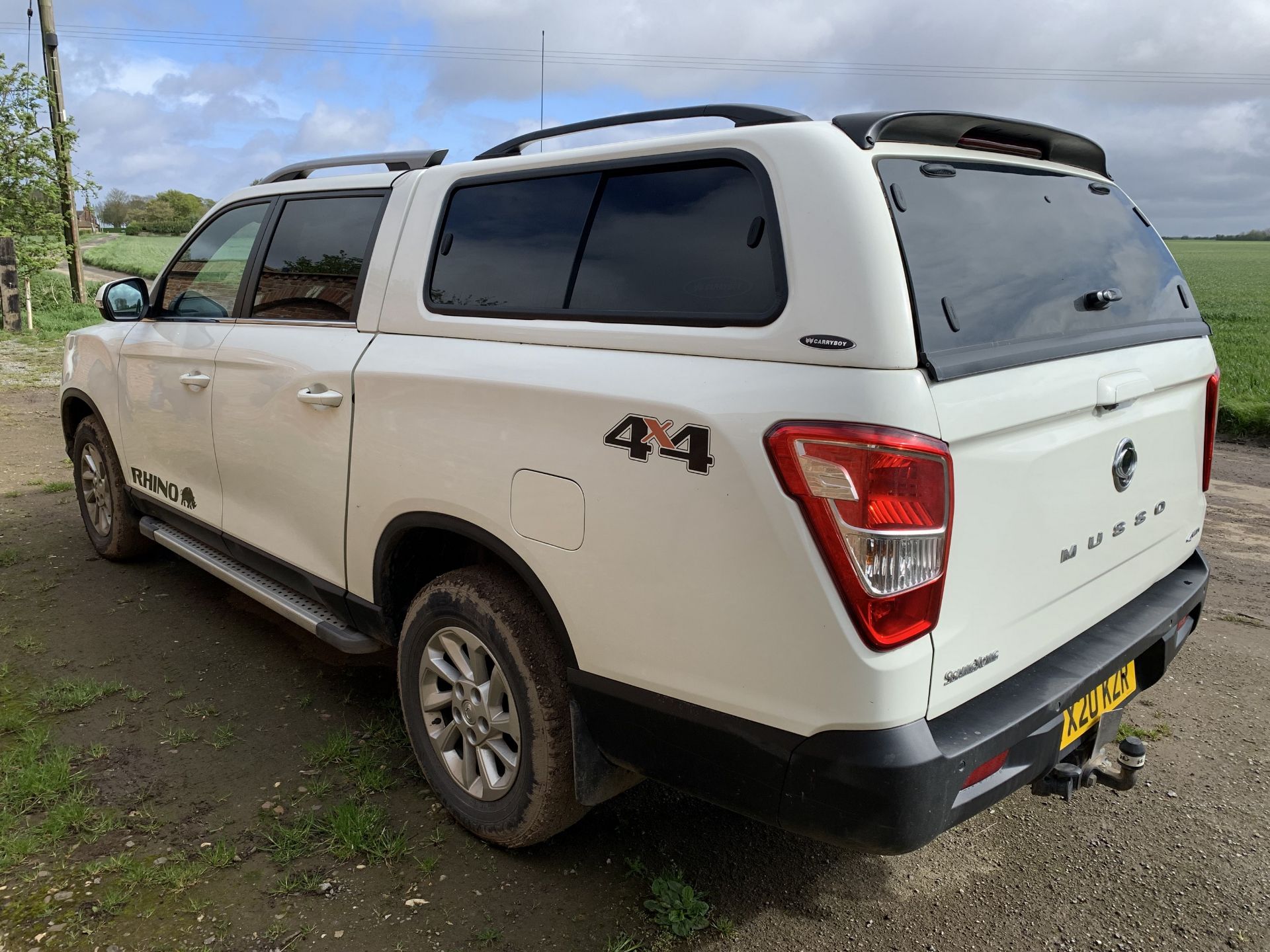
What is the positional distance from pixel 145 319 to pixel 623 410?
3.21 m

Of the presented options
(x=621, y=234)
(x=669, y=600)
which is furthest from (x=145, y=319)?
(x=669, y=600)

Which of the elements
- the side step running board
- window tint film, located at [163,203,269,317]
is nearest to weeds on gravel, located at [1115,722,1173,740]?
the side step running board

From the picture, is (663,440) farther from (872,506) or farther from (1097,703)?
(1097,703)

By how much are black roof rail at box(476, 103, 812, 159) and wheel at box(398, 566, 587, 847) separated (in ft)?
4.22

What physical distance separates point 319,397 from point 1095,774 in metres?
2.57

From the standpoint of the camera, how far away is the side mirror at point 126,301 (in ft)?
14.3

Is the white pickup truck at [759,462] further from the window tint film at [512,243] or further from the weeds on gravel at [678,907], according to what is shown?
the weeds on gravel at [678,907]

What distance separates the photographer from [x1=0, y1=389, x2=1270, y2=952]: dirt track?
2488 mm

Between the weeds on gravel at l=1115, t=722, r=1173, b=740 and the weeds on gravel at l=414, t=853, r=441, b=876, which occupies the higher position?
the weeds on gravel at l=1115, t=722, r=1173, b=740

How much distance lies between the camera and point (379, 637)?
3.15 meters

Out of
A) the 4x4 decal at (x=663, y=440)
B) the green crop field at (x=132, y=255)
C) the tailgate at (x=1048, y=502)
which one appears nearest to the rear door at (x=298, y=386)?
the 4x4 decal at (x=663, y=440)

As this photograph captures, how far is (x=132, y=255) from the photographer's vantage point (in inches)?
1559

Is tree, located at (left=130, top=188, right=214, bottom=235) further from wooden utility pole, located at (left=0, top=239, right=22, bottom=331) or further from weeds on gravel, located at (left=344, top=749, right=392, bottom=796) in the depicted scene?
weeds on gravel, located at (left=344, top=749, right=392, bottom=796)

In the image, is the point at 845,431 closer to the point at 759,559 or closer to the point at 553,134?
the point at 759,559
